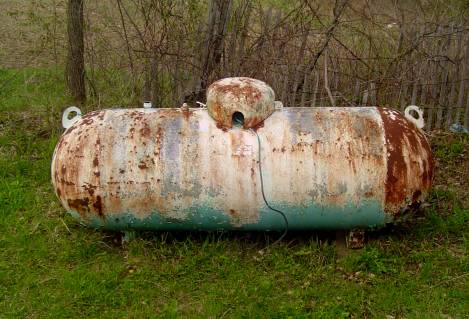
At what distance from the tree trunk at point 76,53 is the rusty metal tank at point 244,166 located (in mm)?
2891

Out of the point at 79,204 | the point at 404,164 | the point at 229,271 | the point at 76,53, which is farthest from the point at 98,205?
the point at 76,53

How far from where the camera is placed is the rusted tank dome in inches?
158

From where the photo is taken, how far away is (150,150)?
3.98 m

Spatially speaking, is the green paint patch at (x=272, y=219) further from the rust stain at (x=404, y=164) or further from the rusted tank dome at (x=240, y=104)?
the rusted tank dome at (x=240, y=104)

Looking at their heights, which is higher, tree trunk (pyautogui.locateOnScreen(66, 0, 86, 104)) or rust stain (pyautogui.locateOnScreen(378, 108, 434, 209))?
tree trunk (pyautogui.locateOnScreen(66, 0, 86, 104))

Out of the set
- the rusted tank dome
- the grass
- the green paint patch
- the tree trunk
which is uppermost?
the tree trunk

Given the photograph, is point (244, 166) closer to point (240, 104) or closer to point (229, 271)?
point (240, 104)

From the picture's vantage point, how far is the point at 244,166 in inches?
154

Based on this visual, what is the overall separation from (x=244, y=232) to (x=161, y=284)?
2.78ft

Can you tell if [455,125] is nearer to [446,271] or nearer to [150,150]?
[446,271]

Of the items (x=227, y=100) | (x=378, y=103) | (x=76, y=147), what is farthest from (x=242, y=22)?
(x=76, y=147)

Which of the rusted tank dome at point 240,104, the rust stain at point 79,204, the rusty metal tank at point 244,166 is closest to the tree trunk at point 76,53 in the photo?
the rusty metal tank at point 244,166

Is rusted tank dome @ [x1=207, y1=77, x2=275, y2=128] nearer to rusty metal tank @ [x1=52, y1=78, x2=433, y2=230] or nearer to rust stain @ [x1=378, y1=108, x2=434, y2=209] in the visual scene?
rusty metal tank @ [x1=52, y1=78, x2=433, y2=230]

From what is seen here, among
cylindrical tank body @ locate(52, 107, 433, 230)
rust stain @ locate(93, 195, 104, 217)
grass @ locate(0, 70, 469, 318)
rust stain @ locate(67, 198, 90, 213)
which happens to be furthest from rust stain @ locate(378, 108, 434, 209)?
rust stain @ locate(67, 198, 90, 213)
